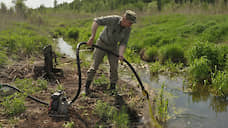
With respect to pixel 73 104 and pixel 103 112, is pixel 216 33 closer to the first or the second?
pixel 103 112

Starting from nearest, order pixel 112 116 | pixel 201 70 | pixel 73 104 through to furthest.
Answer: pixel 112 116
pixel 73 104
pixel 201 70

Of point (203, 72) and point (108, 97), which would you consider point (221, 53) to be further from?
point (108, 97)

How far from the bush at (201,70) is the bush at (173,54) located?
5.98ft

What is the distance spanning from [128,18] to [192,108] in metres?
2.41

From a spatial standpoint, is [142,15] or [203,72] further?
[142,15]

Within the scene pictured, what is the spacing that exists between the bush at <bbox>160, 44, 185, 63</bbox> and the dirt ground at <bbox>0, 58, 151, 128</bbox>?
2772 millimetres

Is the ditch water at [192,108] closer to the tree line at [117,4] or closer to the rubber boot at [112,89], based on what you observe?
the rubber boot at [112,89]

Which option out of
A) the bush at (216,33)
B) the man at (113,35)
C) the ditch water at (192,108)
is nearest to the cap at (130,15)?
the man at (113,35)

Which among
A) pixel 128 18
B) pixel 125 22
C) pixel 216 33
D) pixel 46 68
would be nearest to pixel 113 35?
pixel 125 22

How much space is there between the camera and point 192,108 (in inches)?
174

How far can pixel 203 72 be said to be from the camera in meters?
5.48

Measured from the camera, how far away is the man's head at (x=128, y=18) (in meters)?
3.78

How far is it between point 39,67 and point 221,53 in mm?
5129

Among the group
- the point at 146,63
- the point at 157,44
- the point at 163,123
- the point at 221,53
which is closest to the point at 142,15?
the point at 157,44
